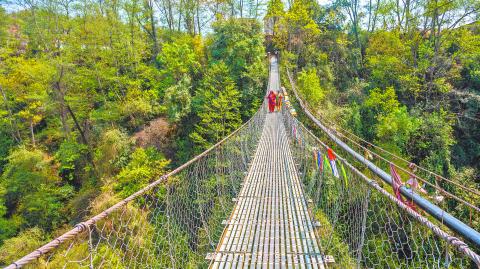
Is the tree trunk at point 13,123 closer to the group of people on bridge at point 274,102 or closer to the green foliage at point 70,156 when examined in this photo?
the green foliage at point 70,156

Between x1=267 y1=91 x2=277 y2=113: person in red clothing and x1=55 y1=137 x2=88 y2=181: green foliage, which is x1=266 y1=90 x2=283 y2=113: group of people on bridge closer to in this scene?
x1=267 y1=91 x2=277 y2=113: person in red clothing

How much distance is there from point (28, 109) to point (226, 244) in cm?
1225

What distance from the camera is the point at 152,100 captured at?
10.7 meters

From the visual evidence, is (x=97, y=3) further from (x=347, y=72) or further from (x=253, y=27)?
(x=347, y=72)

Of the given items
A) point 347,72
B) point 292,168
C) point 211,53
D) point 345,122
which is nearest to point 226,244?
point 292,168

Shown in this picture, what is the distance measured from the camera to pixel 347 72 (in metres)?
14.1

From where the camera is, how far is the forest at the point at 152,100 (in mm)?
9031

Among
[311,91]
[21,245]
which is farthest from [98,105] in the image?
[311,91]

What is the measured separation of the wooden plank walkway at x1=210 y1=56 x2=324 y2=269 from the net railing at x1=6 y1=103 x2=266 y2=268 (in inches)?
8.1

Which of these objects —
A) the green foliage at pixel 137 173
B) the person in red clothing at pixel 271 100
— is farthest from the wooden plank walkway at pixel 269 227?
the green foliage at pixel 137 173

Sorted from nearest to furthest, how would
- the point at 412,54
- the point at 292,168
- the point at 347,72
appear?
1. the point at 292,168
2. the point at 412,54
3. the point at 347,72

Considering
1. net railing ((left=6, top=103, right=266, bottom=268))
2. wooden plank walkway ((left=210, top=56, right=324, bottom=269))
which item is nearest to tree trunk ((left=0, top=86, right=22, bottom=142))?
net railing ((left=6, top=103, right=266, bottom=268))

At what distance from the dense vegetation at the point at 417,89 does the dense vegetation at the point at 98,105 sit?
353cm

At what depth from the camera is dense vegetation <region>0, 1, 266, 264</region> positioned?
29.7ft
